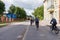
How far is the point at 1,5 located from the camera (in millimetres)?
96125

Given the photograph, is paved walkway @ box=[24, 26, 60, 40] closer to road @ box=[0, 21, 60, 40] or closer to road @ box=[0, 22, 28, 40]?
road @ box=[0, 21, 60, 40]

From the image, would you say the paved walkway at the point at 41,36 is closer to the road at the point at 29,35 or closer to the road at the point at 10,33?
the road at the point at 29,35

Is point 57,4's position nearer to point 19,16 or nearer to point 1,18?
point 1,18

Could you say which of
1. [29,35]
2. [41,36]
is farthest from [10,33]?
[41,36]

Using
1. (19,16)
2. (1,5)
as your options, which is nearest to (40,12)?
(19,16)

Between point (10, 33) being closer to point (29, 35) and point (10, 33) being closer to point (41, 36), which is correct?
point (29, 35)

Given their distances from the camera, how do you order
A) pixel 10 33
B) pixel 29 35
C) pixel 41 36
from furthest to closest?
pixel 10 33 < pixel 29 35 < pixel 41 36

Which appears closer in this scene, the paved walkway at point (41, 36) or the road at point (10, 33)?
the paved walkway at point (41, 36)

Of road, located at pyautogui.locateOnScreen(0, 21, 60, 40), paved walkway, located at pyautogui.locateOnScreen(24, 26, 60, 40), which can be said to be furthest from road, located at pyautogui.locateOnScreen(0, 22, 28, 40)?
paved walkway, located at pyautogui.locateOnScreen(24, 26, 60, 40)

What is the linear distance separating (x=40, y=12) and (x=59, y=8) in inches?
3400


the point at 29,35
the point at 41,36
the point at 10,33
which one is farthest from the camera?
the point at 10,33

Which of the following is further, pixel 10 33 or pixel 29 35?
pixel 10 33

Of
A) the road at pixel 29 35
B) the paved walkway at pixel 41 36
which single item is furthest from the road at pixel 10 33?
the paved walkway at pixel 41 36

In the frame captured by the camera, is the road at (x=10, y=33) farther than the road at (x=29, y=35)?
Yes
